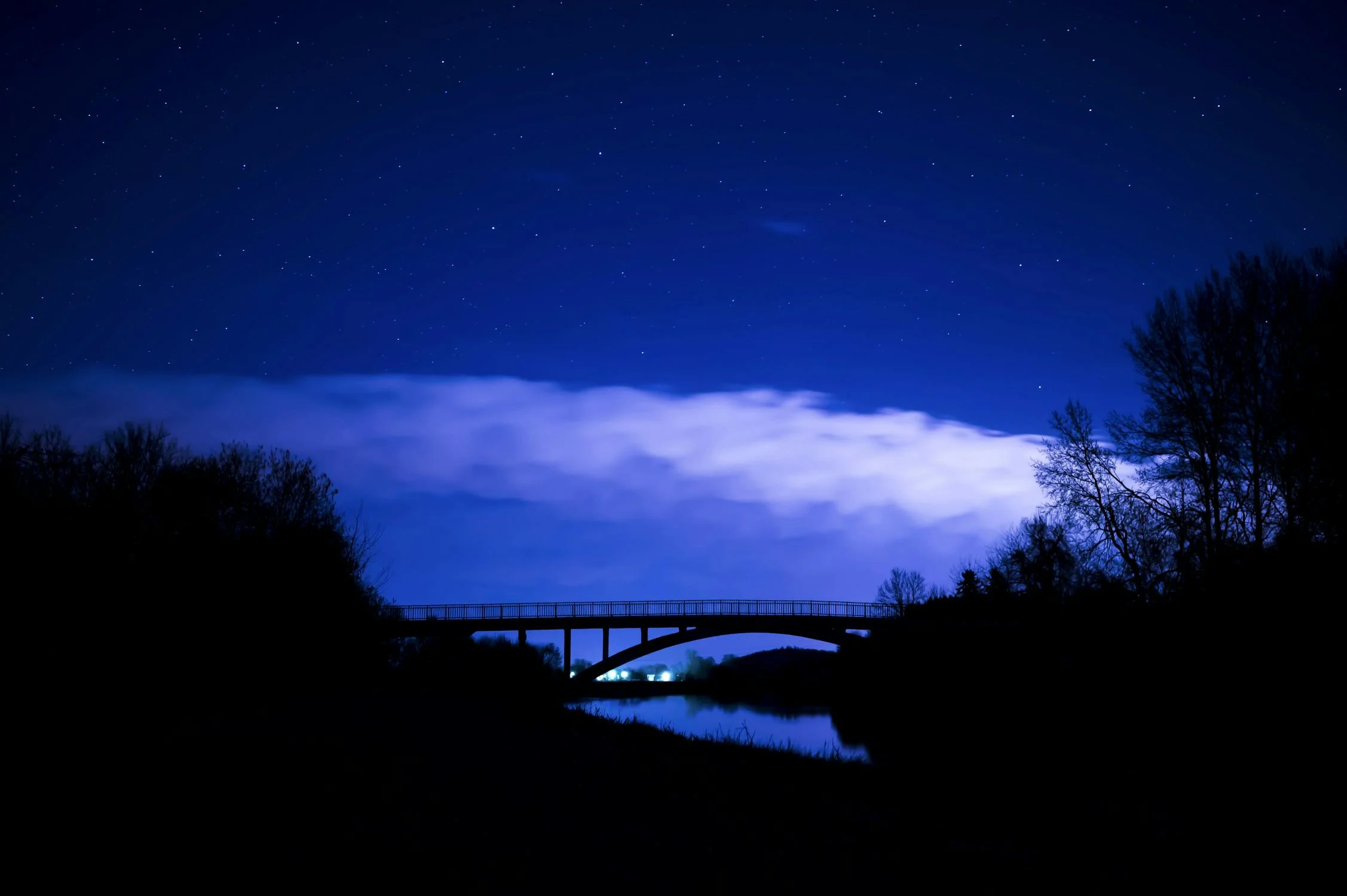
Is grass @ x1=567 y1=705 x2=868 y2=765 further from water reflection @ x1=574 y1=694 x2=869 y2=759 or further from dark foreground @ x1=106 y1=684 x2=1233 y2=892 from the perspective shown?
dark foreground @ x1=106 y1=684 x2=1233 y2=892

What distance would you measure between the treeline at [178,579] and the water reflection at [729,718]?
10.2 metres

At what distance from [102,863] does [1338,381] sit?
24.6 metres

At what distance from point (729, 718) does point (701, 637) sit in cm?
1081

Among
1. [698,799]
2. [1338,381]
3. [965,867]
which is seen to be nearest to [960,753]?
[698,799]

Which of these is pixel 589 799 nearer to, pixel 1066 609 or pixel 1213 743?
pixel 1213 743

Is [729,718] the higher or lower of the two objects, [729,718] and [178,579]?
the lower

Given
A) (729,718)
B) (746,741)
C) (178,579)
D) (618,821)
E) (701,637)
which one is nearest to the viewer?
(618,821)

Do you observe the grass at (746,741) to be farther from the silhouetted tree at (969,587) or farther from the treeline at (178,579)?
the silhouetted tree at (969,587)

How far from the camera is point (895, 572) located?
325 feet

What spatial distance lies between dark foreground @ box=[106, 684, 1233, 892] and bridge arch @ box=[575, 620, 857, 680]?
5008 cm

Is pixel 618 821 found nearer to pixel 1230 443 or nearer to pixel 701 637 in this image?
pixel 1230 443

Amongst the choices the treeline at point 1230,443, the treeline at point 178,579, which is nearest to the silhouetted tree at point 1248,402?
the treeline at point 1230,443

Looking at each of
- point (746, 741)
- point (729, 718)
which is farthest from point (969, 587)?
point (746, 741)

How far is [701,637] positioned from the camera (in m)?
66.4
